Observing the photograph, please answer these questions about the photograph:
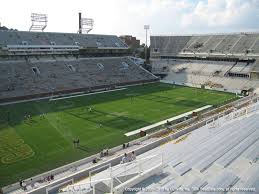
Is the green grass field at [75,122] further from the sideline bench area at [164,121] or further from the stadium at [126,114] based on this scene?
the sideline bench area at [164,121]

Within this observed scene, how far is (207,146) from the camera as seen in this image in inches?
437

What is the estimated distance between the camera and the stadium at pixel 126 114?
9484mm

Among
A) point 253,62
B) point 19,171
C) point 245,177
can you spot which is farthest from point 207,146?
point 253,62

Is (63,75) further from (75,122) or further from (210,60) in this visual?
(210,60)

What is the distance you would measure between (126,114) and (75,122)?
561 cm

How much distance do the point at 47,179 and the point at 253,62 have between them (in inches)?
1773

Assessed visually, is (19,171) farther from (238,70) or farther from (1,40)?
(238,70)

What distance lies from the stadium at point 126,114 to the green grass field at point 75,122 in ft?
0.34

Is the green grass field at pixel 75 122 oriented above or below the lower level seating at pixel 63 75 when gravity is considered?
below

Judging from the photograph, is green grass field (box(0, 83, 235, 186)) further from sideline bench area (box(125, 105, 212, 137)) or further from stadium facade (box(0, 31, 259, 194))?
stadium facade (box(0, 31, 259, 194))

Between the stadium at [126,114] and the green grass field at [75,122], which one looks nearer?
the stadium at [126,114]

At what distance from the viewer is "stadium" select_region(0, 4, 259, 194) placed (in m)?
9.48

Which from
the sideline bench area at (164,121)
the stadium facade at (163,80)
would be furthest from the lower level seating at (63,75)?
the sideline bench area at (164,121)

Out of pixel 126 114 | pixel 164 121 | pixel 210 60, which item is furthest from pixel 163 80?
pixel 164 121
